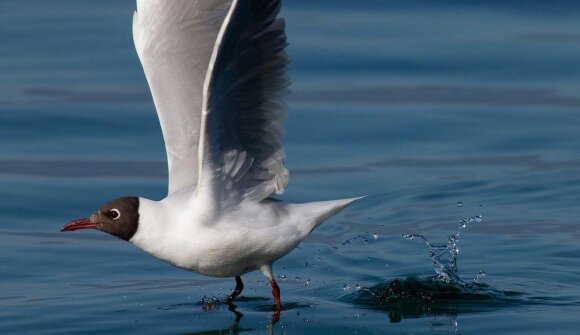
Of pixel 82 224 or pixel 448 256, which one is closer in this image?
pixel 82 224

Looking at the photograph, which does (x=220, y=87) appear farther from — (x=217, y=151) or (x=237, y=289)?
(x=237, y=289)

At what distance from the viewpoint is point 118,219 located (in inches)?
344

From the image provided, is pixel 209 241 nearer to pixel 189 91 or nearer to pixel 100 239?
pixel 189 91

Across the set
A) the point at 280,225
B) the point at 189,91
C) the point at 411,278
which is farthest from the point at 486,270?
the point at 189,91

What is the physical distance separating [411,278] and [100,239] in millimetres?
2807

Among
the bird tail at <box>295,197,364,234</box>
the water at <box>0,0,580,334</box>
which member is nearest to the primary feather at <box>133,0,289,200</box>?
the bird tail at <box>295,197,364,234</box>

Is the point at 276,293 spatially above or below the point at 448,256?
below

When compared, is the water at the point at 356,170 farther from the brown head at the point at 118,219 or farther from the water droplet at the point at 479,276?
the brown head at the point at 118,219

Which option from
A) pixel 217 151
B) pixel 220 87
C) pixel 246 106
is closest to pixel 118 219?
pixel 217 151

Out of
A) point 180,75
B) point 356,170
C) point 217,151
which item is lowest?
point 217,151

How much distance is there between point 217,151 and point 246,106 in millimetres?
322

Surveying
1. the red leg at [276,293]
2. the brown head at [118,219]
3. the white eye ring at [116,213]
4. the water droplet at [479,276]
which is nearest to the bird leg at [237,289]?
the red leg at [276,293]

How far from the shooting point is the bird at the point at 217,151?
8312 millimetres

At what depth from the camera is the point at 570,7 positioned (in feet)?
57.2
